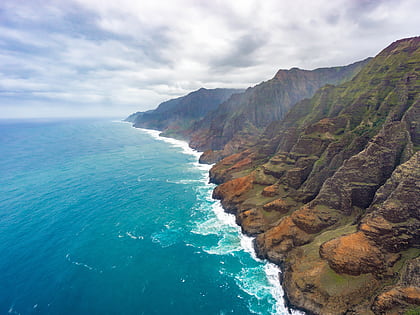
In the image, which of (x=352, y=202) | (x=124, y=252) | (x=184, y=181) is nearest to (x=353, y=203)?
(x=352, y=202)

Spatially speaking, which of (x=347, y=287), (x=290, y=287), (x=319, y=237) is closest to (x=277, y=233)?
(x=319, y=237)

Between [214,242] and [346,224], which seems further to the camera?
[214,242]

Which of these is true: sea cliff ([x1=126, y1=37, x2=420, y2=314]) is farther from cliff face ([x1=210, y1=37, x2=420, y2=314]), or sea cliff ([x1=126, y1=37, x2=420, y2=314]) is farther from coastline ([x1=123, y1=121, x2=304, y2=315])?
coastline ([x1=123, y1=121, x2=304, y2=315])

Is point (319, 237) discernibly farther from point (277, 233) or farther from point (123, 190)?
point (123, 190)

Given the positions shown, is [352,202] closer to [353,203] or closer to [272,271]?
[353,203]

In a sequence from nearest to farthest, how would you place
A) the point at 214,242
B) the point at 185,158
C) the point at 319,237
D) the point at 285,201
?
the point at 319,237 < the point at 214,242 < the point at 285,201 < the point at 185,158

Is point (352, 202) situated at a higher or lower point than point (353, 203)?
higher
